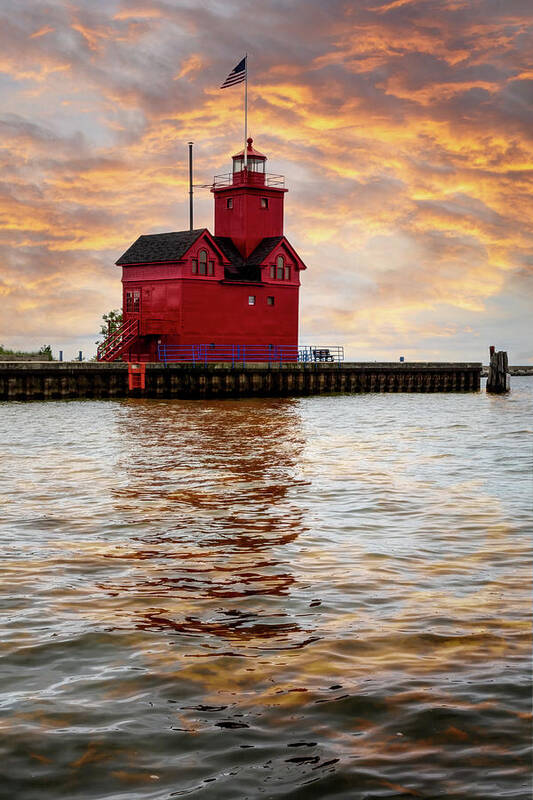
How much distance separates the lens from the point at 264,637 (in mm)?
5789

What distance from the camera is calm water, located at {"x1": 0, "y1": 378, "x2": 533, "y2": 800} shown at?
3.95 metres

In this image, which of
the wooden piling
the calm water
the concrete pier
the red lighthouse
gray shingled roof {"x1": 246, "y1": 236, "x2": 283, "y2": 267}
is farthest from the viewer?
the wooden piling

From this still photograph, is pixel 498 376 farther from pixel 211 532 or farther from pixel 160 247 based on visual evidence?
pixel 211 532

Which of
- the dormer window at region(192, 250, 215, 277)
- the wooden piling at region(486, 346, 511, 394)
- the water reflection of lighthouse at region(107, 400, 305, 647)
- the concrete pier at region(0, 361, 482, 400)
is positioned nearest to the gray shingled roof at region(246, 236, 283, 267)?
the dormer window at region(192, 250, 215, 277)

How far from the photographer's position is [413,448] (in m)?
19.6

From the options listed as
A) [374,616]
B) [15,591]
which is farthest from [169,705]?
[15,591]

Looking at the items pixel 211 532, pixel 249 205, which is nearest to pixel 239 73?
pixel 249 205

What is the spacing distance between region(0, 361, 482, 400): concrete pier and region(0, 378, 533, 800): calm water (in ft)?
86.7

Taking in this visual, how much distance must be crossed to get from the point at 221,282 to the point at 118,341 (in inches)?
258

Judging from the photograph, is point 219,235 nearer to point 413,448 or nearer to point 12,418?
point 12,418

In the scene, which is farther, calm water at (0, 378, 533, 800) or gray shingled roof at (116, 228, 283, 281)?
gray shingled roof at (116, 228, 283, 281)

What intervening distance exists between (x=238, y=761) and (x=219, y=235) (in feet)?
162

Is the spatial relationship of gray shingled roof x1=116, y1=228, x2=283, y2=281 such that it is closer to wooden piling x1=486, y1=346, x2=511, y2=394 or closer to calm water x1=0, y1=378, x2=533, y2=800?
wooden piling x1=486, y1=346, x2=511, y2=394

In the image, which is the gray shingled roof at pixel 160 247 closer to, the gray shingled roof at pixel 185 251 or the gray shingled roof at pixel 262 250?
the gray shingled roof at pixel 185 251
